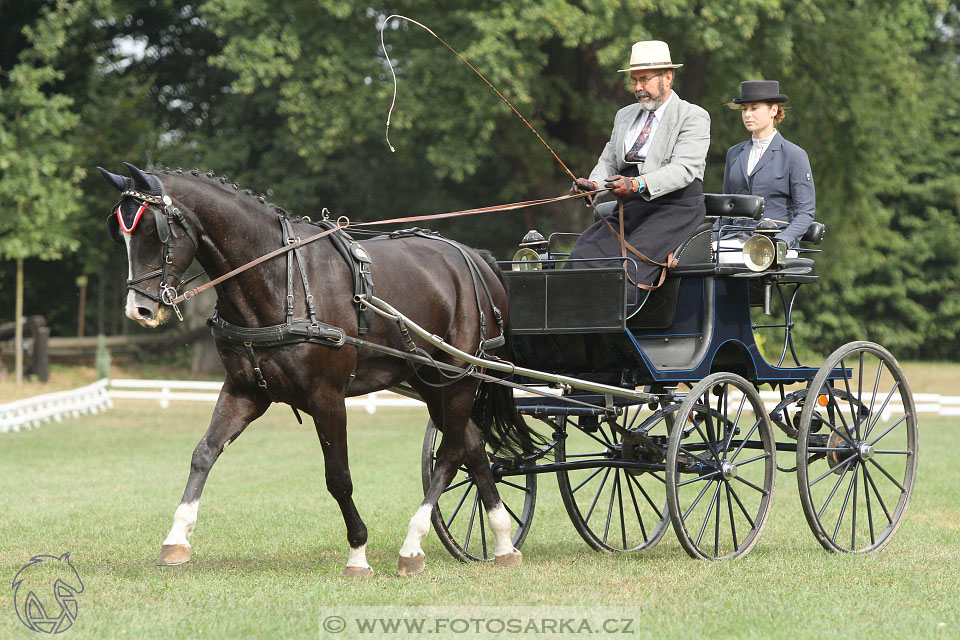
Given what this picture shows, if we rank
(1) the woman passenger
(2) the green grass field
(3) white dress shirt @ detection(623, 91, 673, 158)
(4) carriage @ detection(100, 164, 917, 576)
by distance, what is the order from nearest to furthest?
1. (2) the green grass field
2. (4) carriage @ detection(100, 164, 917, 576)
3. (3) white dress shirt @ detection(623, 91, 673, 158)
4. (1) the woman passenger

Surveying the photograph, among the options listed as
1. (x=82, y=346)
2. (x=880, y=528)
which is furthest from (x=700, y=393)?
(x=82, y=346)

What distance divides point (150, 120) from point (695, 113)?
2011 cm

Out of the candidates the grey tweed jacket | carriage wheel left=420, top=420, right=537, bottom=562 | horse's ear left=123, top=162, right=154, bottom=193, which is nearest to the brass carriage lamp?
the grey tweed jacket

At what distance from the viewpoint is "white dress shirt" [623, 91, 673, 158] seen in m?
7.26

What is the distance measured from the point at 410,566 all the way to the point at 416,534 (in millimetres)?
175

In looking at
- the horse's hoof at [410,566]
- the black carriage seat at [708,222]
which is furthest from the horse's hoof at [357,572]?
the black carriage seat at [708,222]

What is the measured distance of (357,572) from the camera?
636cm

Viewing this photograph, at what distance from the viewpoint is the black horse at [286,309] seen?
5.77 m

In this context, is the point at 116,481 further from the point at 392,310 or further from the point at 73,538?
the point at 392,310

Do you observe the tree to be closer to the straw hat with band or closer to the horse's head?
the straw hat with band

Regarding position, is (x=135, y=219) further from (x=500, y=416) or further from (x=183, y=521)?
(x=500, y=416)

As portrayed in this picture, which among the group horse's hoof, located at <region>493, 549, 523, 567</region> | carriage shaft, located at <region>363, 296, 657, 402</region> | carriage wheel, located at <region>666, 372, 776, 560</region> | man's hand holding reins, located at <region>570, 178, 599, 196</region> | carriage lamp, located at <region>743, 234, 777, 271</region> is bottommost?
horse's hoof, located at <region>493, 549, 523, 567</region>

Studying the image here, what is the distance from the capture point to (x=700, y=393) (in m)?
6.70

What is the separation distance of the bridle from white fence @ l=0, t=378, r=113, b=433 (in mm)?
11993
